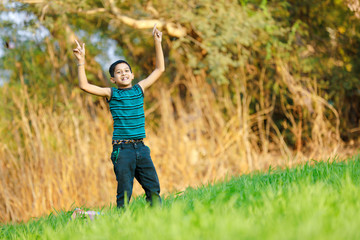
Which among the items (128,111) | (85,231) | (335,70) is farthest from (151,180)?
(335,70)

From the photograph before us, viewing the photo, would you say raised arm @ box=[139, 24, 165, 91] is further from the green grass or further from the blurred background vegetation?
the blurred background vegetation

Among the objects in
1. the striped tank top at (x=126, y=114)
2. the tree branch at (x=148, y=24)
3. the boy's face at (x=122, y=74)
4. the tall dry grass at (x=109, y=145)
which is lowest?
the tall dry grass at (x=109, y=145)

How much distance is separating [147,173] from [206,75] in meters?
4.95

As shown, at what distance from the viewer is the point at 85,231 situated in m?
2.98

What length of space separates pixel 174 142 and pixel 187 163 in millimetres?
406

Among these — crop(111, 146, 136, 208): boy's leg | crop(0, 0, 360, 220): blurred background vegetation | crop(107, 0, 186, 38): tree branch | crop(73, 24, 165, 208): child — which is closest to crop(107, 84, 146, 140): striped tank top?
crop(73, 24, 165, 208): child

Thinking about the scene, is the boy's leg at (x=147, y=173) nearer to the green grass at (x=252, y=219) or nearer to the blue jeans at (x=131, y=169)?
the blue jeans at (x=131, y=169)

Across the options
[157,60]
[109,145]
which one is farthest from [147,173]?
[109,145]

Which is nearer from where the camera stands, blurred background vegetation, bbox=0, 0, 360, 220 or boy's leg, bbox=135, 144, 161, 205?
boy's leg, bbox=135, 144, 161, 205

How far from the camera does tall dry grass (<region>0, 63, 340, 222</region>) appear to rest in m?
6.43

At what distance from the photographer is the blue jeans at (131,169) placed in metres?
3.72

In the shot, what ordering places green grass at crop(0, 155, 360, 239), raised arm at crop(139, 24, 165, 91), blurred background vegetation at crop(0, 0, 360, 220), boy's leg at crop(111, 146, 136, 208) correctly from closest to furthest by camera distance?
green grass at crop(0, 155, 360, 239) → boy's leg at crop(111, 146, 136, 208) → raised arm at crop(139, 24, 165, 91) → blurred background vegetation at crop(0, 0, 360, 220)

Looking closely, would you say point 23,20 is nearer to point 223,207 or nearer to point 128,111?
point 128,111

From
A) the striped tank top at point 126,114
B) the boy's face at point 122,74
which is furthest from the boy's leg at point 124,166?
the boy's face at point 122,74
